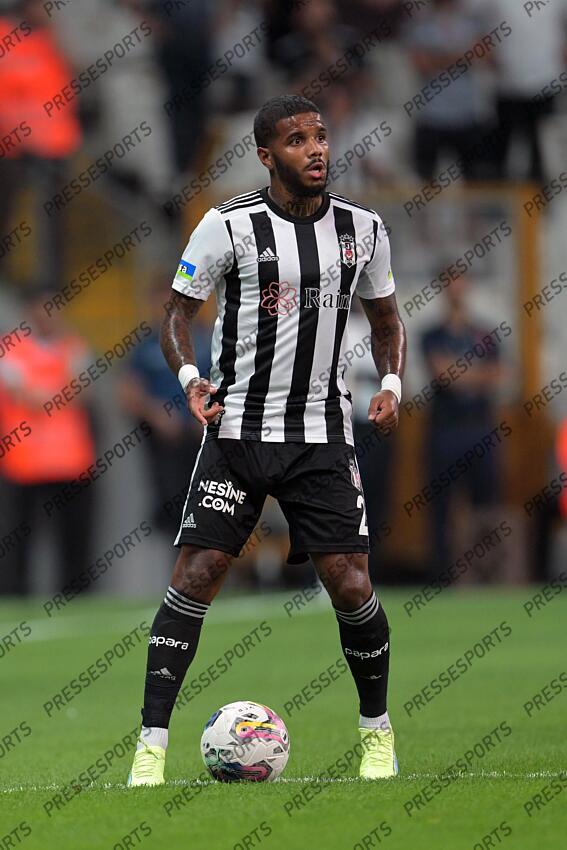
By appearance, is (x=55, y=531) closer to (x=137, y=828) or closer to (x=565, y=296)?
(x=565, y=296)

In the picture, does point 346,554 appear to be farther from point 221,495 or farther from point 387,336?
point 387,336

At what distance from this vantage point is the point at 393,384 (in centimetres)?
614

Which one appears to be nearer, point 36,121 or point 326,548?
point 326,548

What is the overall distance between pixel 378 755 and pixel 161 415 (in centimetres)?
900

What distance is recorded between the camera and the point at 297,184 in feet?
19.5

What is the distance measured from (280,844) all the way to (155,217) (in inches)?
457

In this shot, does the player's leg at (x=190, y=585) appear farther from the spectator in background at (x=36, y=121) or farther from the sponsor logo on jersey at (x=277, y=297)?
the spectator in background at (x=36, y=121)

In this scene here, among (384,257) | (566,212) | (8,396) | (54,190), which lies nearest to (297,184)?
(384,257)

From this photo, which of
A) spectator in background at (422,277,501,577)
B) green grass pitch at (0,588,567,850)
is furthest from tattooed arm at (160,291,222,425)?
spectator in background at (422,277,501,577)

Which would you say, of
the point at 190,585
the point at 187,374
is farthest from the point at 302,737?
the point at 187,374

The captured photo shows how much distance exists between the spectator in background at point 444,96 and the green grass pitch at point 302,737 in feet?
14.9

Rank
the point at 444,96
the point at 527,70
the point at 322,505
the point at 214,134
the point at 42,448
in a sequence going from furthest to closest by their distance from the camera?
the point at 527,70 → the point at 444,96 → the point at 214,134 → the point at 42,448 → the point at 322,505

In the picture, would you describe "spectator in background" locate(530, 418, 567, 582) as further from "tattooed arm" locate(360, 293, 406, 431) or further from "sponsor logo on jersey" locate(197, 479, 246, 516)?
"sponsor logo on jersey" locate(197, 479, 246, 516)

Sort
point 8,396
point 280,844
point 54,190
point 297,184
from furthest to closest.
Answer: point 54,190
point 8,396
point 297,184
point 280,844
